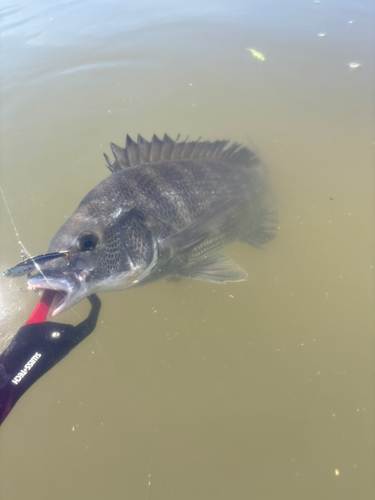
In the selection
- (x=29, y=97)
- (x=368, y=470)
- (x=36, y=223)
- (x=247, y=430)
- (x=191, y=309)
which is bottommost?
(x=368, y=470)

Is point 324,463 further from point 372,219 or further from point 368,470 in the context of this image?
point 372,219

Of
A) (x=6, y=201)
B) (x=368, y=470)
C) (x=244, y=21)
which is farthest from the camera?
(x=244, y=21)

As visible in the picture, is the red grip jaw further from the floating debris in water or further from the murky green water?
the floating debris in water

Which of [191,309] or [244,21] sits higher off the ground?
[244,21]

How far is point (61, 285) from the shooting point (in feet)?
5.94

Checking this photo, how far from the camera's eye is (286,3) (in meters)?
8.26

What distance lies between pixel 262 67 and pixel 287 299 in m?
5.28

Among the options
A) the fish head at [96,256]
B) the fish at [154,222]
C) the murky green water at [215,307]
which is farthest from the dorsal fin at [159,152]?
the murky green water at [215,307]

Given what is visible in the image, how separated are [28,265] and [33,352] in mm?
597

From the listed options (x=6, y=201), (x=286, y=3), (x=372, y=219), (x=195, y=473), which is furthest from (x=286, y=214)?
(x=286, y=3)

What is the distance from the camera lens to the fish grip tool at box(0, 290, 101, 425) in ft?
5.71

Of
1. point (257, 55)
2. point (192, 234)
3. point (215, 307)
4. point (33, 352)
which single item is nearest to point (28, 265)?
point (33, 352)

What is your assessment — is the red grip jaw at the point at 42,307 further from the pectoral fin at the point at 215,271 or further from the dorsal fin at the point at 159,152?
the dorsal fin at the point at 159,152

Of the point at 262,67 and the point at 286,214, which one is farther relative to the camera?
the point at 262,67
